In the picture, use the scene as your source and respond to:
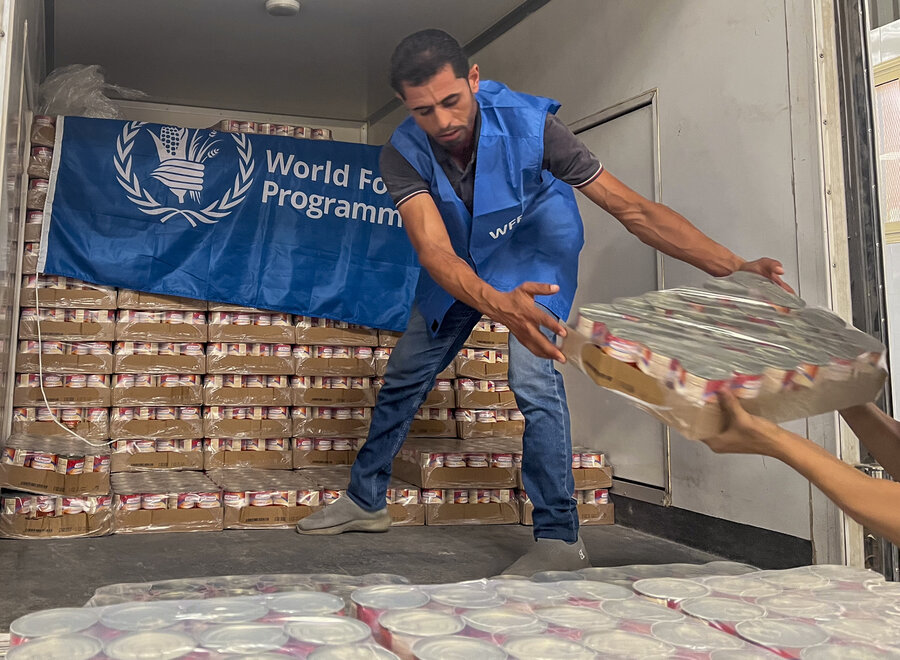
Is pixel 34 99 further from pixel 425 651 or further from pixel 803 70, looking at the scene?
pixel 425 651

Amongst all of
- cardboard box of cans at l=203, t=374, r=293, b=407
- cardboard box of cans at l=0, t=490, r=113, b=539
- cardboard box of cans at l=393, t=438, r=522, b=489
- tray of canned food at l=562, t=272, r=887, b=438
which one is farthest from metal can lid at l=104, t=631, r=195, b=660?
cardboard box of cans at l=203, t=374, r=293, b=407

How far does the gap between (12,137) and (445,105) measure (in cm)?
178

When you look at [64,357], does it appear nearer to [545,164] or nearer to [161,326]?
[161,326]

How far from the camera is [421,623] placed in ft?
3.79

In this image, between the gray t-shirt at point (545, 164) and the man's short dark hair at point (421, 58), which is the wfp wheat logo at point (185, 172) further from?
the man's short dark hair at point (421, 58)

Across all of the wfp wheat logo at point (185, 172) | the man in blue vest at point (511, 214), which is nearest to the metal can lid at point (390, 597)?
the man in blue vest at point (511, 214)

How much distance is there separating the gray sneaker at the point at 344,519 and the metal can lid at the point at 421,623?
2202 mm

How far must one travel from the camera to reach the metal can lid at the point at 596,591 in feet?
4.45

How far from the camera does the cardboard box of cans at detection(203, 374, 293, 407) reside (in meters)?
4.46

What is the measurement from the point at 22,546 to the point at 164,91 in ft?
15.3

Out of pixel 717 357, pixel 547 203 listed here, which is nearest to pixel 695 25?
pixel 547 203

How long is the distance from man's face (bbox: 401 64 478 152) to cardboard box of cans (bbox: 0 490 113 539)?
207 cm

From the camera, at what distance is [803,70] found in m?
2.96

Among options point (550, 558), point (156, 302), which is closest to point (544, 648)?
point (550, 558)
